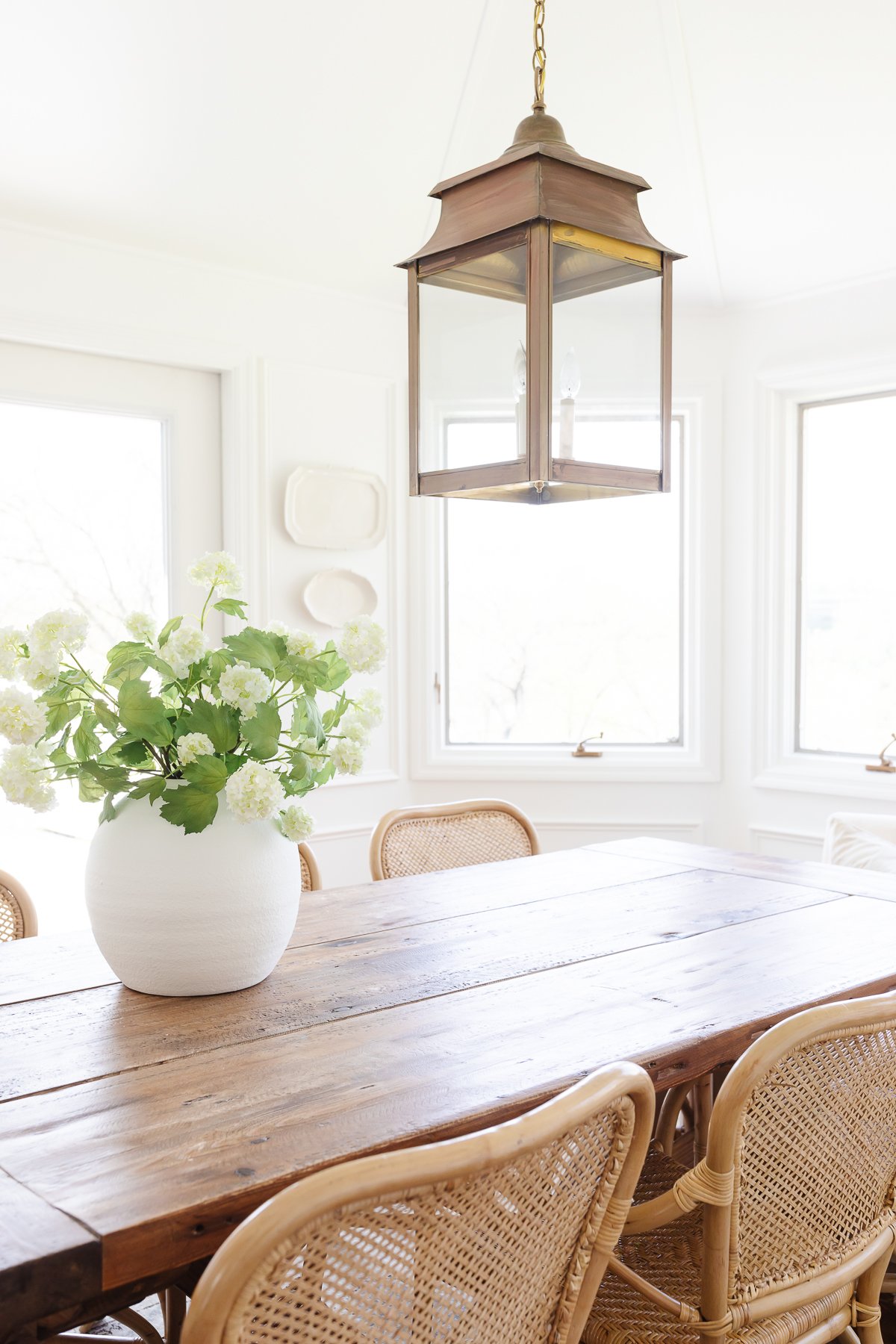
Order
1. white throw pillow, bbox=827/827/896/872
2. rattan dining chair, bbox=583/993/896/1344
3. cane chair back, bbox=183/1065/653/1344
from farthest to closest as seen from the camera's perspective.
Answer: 1. white throw pillow, bbox=827/827/896/872
2. rattan dining chair, bbox=583/993/896/1344
3. cane chair back, bbox=183/1065/653/1344

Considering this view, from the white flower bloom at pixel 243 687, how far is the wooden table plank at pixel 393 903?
18.5 inches

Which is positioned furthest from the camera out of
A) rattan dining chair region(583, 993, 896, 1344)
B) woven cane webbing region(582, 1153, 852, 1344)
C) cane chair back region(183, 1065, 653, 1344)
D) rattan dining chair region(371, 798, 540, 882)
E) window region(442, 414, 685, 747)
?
window region(442, 414, 685, 747)

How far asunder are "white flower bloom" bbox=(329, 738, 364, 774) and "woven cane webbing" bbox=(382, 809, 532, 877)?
3.30ft

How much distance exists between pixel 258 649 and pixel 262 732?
0.11 m

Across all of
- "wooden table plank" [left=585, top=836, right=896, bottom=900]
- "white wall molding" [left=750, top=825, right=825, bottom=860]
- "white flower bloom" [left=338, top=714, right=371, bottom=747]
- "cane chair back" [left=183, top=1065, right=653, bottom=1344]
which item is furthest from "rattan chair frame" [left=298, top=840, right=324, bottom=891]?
"white wall molding" [left=750, top=825, right=825, bottom=860]

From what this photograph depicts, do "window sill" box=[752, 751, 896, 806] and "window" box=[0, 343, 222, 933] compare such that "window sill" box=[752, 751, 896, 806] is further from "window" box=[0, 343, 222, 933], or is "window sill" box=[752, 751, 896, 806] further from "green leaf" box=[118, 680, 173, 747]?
"green leaf" box=[118, 680, 173, 747]

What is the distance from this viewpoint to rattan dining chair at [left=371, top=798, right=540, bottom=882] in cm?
265

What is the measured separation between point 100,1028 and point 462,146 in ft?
9.11

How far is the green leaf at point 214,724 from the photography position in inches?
61.1

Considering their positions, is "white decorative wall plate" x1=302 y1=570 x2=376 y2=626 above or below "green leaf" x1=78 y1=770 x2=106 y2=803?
above

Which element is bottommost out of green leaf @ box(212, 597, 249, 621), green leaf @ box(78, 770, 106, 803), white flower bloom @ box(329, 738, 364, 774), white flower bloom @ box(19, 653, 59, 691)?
green leaf @ box(78, 770, 106, 803)

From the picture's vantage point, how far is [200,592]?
374 centimetres

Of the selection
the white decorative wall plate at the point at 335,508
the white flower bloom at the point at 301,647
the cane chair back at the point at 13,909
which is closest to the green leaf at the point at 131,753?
the white flower bloom at the point at 301,647

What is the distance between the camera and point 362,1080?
1301mm
